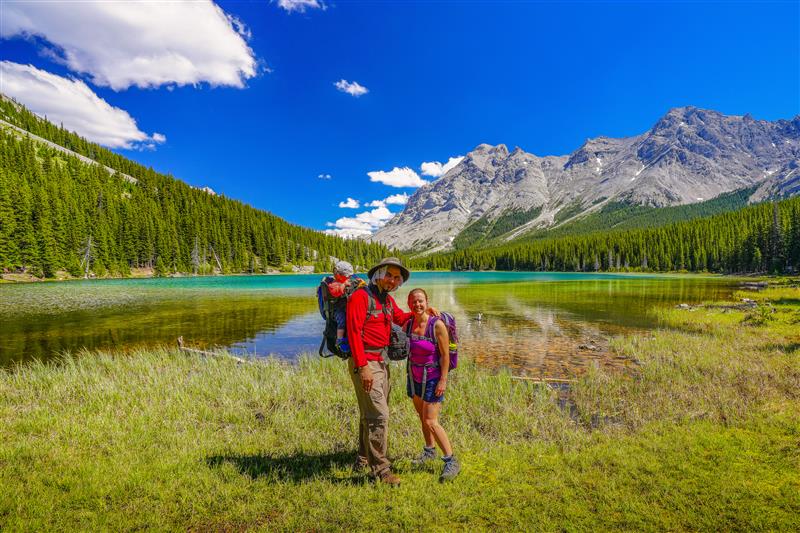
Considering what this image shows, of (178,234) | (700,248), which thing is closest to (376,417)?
(178,234)

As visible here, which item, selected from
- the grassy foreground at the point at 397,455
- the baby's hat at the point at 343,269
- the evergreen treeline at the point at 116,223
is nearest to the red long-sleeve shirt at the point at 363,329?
the baby's hat at the point at 343,269

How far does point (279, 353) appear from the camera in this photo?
20469 mm

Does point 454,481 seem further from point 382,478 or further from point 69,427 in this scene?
point 69,427

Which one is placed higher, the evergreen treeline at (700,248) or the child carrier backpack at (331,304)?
the evergreen treeline at (700,248)

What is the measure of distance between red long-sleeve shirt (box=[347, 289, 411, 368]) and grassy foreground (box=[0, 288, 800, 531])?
2.21m

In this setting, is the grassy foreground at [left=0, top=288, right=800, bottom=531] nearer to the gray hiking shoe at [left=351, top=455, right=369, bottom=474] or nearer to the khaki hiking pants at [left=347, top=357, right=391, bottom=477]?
the gray hiking shoe at [left=351, top=455, right=369, bottom=474]

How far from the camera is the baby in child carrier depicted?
6.21 meters

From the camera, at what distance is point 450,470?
6.43 m

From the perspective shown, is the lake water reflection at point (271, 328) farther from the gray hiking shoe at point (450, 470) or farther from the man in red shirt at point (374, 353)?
the man in red shirt at point (374, 353)

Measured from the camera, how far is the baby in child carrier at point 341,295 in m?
6.21

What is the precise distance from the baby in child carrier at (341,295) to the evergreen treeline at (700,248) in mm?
119570

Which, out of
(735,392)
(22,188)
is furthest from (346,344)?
(22,188)

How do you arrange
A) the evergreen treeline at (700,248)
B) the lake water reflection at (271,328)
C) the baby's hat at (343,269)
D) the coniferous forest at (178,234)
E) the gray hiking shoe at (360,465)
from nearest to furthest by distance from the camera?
the baby's hat at (343,269)
the gray hiking shoe at (360,465)
the lake water reflection at (271,328)
the coniferous forest at (178,234)
the evergreen treeline at (700,248)

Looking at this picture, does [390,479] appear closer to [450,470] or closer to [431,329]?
[450,470]
